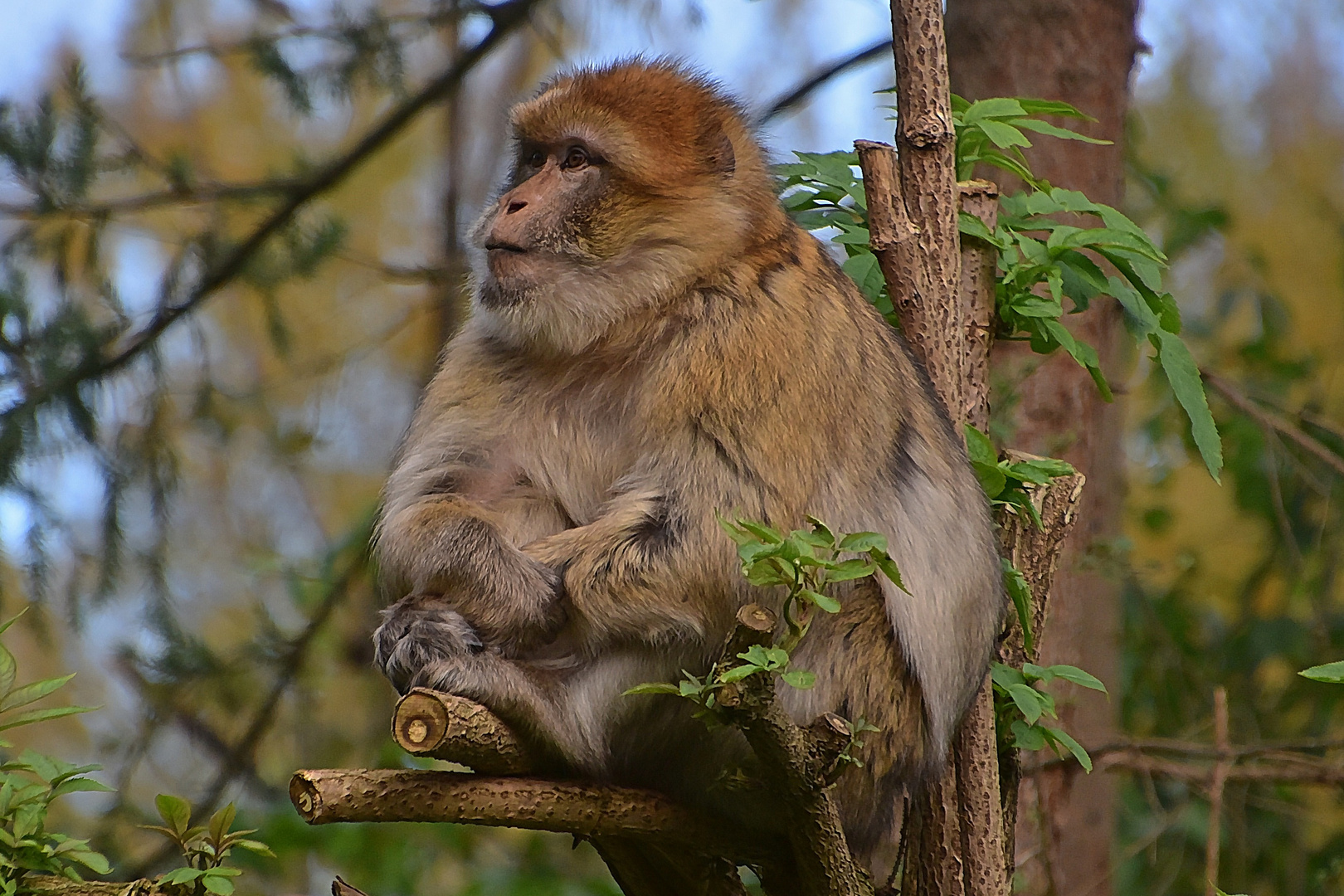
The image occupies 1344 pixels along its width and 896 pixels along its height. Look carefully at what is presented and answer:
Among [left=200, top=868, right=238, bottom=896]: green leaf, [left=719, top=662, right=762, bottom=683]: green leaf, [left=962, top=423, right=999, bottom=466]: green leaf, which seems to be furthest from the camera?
[left=962, top=423, right=999, bottom=466]: green leaf

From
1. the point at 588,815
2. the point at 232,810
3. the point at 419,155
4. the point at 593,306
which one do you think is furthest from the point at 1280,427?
the point at 419,155

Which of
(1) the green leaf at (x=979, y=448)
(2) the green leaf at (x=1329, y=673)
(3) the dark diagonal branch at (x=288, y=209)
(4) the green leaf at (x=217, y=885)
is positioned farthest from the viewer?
(3) the dark diagonal branch at (x=288, y=209)

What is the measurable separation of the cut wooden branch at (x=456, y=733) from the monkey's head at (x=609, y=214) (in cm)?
87

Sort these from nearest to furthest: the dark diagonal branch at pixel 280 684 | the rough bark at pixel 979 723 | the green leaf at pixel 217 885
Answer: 1. the green leaf at pixel 217 885
2. the rough bark at pixel 979 723
3. the dark diagonal branch at pixel 280 684

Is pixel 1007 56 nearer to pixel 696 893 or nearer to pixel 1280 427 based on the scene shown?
pixel 1280 427

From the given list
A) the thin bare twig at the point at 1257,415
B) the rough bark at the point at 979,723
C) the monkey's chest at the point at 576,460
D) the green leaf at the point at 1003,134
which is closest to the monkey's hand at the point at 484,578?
the monkey's chest at the point at 576,460

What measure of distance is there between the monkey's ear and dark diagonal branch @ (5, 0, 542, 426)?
2.06 meters

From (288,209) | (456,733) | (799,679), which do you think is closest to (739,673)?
(799,679)

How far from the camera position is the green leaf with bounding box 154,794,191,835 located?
7.11 ft

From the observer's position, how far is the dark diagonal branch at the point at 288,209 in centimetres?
443

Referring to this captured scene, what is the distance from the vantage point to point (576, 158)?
2.95m

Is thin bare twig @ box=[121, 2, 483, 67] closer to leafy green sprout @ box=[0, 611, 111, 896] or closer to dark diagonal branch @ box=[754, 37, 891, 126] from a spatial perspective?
dark diagonal branch @ box=[754, 37, 891, 126]

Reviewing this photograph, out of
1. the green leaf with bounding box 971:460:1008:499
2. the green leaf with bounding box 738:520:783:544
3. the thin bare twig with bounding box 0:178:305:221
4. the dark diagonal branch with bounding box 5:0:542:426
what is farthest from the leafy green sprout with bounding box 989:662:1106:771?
the thin bare twig with bounding box 0:178:305:221

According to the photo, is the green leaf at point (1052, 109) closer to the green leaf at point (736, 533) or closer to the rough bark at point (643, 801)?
the green leaf at point (736, 533)
